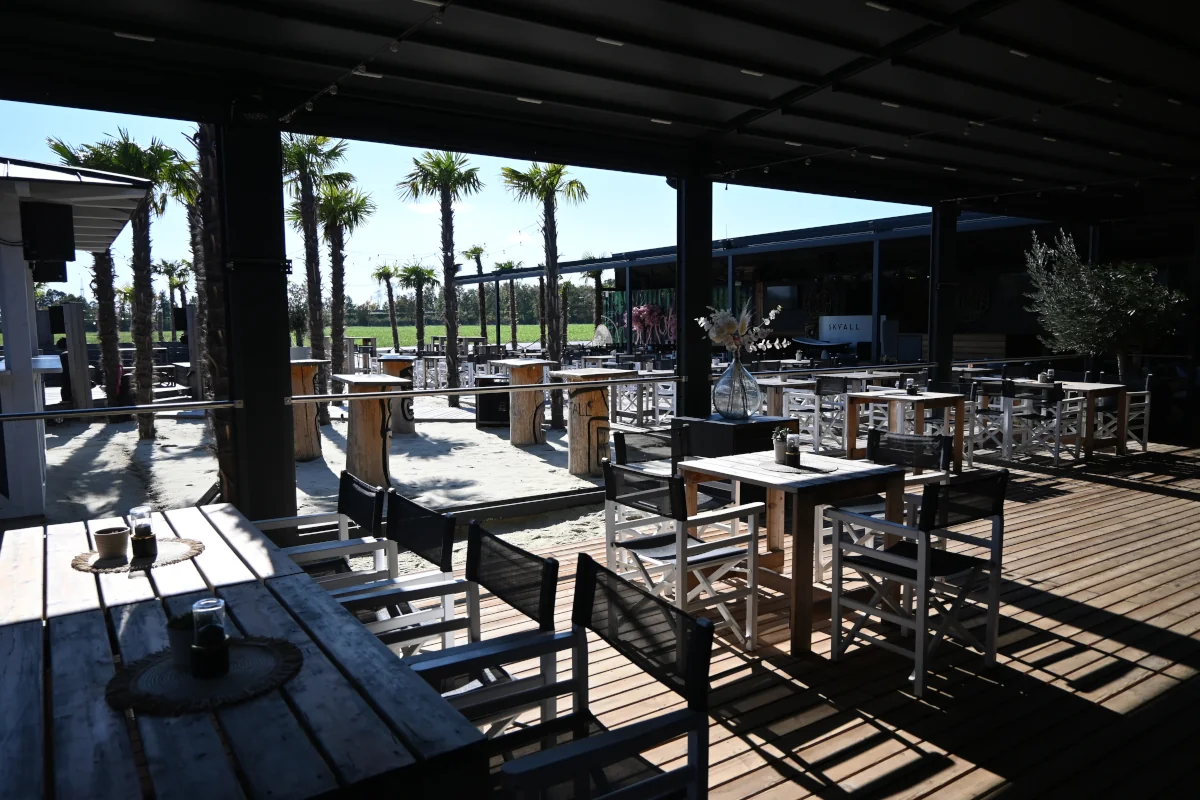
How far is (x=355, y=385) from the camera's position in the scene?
919cm

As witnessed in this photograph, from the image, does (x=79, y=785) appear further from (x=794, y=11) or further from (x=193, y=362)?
(x=193, y=362)

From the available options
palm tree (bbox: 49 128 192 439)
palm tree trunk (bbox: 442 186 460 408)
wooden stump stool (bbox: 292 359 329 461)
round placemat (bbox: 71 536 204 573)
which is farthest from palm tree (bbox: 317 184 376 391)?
round placemat (bbox: 71 536 204 573)

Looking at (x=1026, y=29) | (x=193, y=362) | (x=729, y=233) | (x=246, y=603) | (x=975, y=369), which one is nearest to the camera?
(x=246, y=603)

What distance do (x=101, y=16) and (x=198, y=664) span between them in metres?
2.86

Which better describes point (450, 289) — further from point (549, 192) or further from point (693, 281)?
point (693, 281)

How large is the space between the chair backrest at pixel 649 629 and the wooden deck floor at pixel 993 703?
0.74 metres

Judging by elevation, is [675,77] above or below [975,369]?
above

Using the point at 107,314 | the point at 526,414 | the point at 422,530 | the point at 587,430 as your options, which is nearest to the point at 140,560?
the point at 422,530

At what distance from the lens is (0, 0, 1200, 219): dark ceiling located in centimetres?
336

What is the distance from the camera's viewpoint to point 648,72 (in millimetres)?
4230

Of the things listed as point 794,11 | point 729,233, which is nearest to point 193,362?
point 729,233

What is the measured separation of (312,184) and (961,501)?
12297 millimetres

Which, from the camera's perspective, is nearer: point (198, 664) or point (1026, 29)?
point (198, 664)

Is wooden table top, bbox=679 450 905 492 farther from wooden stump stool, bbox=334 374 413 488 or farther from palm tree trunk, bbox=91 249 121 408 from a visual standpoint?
palm tree trunk, bbox=91 249 121 408
